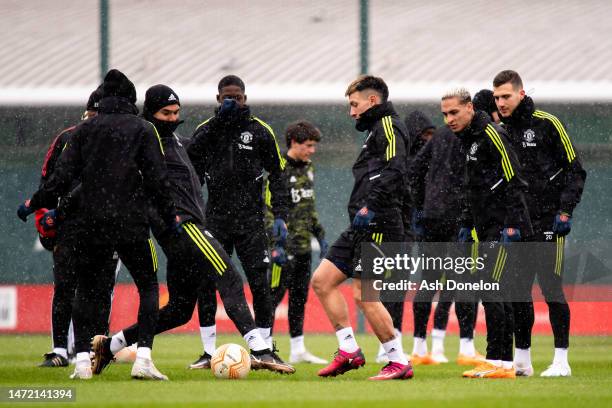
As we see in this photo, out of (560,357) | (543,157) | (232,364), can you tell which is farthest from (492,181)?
(232,364)

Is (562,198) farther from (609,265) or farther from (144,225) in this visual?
(609,265)

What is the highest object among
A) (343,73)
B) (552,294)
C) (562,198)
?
(343,73)

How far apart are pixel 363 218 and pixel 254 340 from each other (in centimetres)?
130

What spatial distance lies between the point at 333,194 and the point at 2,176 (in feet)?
17.5

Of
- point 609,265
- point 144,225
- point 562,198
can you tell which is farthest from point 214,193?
point 609,265

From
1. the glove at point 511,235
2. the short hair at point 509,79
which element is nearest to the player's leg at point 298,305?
the glove at point 511,235

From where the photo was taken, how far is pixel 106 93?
28.4 feet

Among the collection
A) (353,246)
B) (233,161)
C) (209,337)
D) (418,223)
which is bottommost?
(209,337)

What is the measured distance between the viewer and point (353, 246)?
A: 8.78 metres

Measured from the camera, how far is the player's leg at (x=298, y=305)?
11.7 meters

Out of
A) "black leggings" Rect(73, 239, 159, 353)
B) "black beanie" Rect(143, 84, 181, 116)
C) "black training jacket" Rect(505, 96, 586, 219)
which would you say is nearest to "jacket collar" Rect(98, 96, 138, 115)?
"black beanie" Rect(143, 84, 181, 116)

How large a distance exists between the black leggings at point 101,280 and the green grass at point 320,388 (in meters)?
0.37

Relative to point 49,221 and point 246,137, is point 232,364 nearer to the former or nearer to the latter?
point 49,221

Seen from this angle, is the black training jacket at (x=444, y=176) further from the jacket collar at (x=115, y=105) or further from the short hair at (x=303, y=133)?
the jacket collar at (x=115, y=105)
